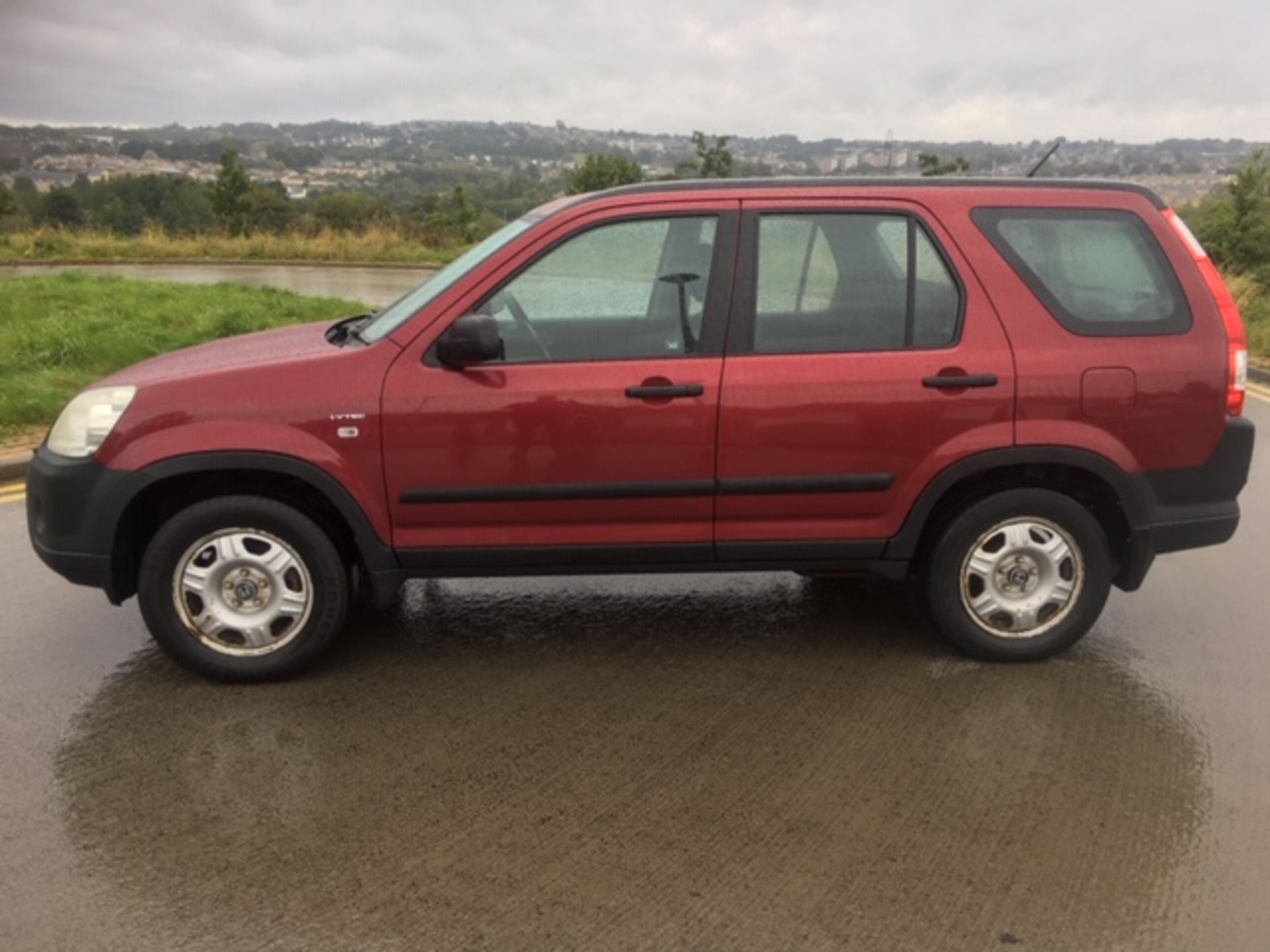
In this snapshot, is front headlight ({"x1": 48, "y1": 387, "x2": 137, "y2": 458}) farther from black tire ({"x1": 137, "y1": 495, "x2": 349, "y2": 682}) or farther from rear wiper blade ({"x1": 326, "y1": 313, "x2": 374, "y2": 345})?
rear wiper blade ({"x1": 326, "y1": 313, "x2": 374, "y2": 345})

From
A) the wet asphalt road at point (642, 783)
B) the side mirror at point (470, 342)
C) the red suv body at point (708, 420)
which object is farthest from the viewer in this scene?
the red suv body at point (708, 420)

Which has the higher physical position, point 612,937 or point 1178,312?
point 1178,312

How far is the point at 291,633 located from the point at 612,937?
6.67 ft

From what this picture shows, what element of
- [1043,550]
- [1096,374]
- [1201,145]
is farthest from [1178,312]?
[1201,145]

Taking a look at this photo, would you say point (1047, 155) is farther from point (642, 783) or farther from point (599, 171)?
point (599, 171)

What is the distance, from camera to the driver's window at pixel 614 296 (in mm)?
4301

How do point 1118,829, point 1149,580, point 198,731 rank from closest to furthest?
point 1118,829, point 198,731, point 1149,580

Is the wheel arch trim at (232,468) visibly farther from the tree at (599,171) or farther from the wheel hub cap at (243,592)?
the tree at (599,171)

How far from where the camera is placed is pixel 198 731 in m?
4.02

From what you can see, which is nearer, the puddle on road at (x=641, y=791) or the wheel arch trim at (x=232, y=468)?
the puddle on road at (x=641, y=791)

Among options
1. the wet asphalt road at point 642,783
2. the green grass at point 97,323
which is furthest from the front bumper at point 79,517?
the green grass at point 97,323

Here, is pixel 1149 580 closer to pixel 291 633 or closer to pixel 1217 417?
pixel 1217 417

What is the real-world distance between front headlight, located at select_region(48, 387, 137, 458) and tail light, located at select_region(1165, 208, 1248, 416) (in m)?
4.09

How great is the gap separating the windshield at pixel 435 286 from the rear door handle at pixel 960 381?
1.63 metres
